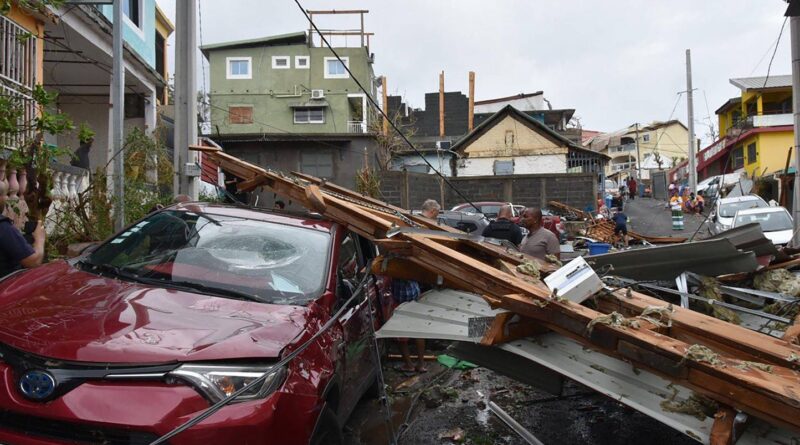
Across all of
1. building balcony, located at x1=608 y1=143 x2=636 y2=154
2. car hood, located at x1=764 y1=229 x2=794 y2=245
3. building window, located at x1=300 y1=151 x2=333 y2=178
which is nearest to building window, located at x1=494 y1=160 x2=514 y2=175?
building window, located at x1=300 y1=151 x2=333 y2=178

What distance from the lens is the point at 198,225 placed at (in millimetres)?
4109

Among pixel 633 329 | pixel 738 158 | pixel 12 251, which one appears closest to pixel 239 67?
pixel 738 158

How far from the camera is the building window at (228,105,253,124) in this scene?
36.0 metres

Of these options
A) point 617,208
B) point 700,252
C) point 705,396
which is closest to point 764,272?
point 700,252

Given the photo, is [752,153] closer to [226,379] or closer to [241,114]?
[241,114]

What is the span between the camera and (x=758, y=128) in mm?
33906

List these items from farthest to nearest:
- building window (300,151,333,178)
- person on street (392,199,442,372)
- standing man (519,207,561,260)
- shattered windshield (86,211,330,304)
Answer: building window (300,151,333,178)
standing man (519,207,561,260)
person on street (392,199,442,372)
shattered windshield (86,211,330,304)

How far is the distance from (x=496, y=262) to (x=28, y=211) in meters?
4.86

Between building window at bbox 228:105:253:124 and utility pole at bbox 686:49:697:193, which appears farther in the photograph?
building window at bbox 228:105:253:124

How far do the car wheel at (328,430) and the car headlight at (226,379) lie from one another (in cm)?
48

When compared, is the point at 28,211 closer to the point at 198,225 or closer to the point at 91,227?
the point at 91,227

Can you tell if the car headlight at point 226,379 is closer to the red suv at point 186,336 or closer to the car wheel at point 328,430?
the red suv at point 186,336

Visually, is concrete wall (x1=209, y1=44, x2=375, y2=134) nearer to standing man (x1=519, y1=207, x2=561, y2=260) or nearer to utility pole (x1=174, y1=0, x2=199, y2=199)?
utility pole (x1=174, y1=0, x2=199, y2=199)

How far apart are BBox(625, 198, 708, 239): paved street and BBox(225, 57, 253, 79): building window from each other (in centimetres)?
2512
